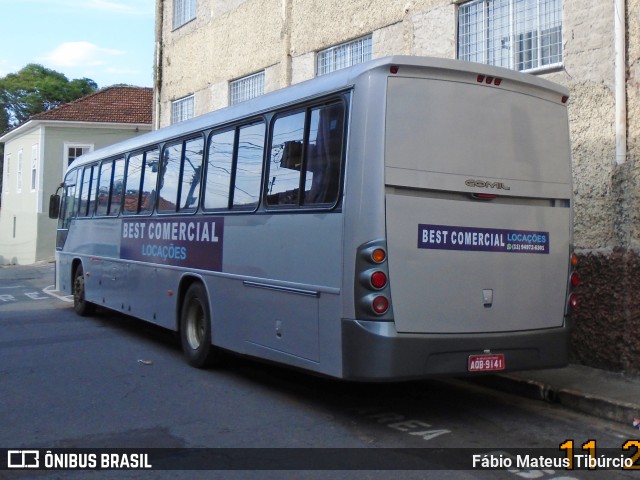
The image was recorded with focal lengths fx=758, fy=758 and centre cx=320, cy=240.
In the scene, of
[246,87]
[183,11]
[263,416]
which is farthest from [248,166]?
[183,11]

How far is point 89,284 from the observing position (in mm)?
13703

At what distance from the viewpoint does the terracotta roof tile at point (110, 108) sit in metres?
Result: 33.3

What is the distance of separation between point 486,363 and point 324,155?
2330 mm

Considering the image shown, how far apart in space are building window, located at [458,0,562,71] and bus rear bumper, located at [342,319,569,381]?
474 centimetres

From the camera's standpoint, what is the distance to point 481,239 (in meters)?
6.68

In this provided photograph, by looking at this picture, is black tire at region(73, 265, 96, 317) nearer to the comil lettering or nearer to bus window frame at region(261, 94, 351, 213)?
bus window frame at region(261, 94, 351, 213)

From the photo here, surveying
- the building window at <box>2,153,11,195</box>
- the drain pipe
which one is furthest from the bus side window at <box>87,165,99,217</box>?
the building window at <box>2,153,11,195</box>

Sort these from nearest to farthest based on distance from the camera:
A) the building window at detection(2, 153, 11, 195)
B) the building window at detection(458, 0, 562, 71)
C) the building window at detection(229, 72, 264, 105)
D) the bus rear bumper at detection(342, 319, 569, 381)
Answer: the bus rear bumper at detection(342, 319, 569, 381)
the building window at detection(458, 0, 562, 71)
the building window at detection(229, 72, 264, 105)
the building window at detection(2, 153, 11, 195)

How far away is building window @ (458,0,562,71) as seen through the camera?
10008 mm

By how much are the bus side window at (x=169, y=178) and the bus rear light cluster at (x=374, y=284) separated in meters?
4.52

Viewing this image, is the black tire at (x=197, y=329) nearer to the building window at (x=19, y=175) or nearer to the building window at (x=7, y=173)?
the building window at (x=19, y=175)

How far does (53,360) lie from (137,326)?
3.52 meters

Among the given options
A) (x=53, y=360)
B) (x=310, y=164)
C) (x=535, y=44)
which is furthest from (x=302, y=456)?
(x=535, y=44)

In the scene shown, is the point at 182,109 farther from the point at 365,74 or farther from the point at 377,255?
the point at 377,255
